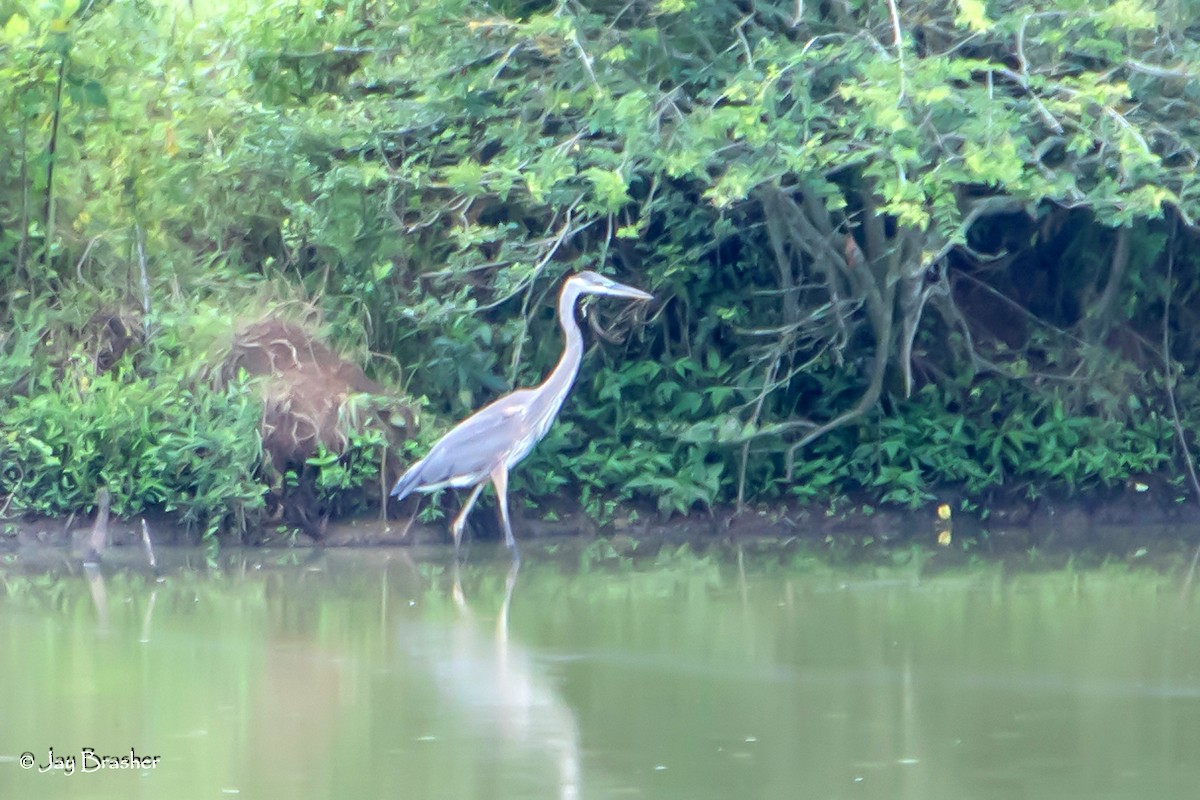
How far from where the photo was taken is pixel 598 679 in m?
6.67

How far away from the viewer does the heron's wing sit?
9.62 meters

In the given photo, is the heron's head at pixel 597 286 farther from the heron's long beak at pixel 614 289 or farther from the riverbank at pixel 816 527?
the riverbank at pixel 816 527

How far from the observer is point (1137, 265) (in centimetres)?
1085

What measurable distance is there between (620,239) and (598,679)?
15.1ft

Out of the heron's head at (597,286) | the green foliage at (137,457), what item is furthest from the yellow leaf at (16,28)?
the heron's head at (597,286)

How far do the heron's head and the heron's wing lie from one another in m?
0.88

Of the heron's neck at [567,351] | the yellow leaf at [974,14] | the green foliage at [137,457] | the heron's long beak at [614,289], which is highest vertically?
the yellow leaf at [974,14]

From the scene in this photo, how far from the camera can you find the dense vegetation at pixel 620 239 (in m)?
8.94

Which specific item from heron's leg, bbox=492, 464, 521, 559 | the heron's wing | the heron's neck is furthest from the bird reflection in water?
the heron's neck

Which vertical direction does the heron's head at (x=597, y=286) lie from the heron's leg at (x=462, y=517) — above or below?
above

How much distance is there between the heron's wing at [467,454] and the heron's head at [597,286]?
2.89 ft

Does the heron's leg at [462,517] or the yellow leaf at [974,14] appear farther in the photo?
the heron's leg at [462,517]

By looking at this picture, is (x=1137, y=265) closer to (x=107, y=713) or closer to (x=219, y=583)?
(x=219, y=583)

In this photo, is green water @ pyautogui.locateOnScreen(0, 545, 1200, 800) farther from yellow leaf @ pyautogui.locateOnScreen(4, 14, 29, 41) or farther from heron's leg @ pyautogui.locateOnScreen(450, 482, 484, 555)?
yellow leaf @ pyautogui.locateOnScreen(4, 14, 29, 41)
